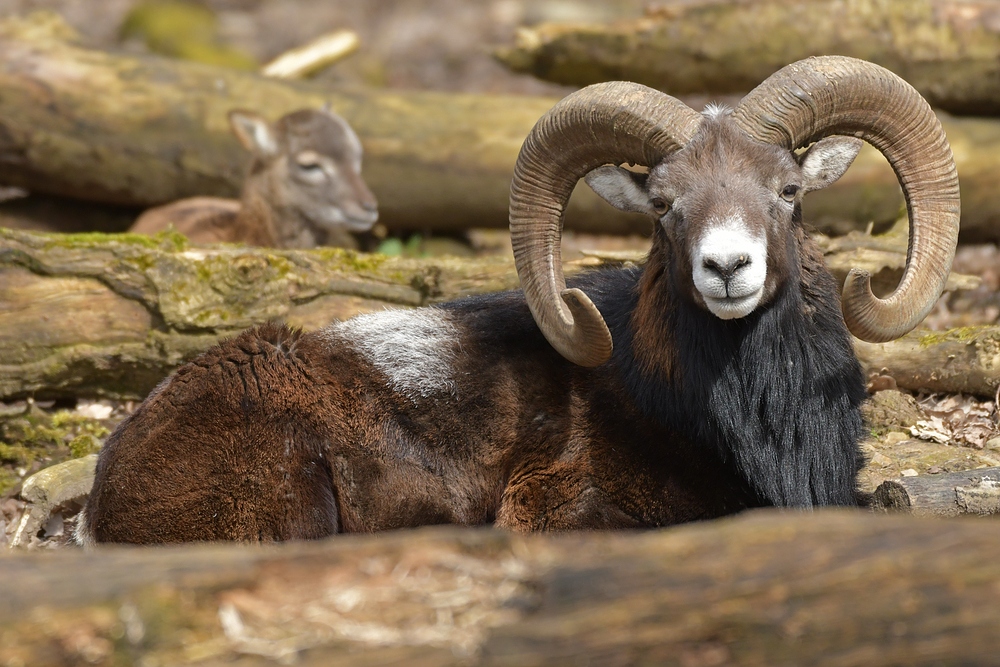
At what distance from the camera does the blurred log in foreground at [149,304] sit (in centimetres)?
890

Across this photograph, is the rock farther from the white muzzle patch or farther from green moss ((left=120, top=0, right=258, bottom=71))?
green moss ((left=120, top=0, right=258, bottom=71))

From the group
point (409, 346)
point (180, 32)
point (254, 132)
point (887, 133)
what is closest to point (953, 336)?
point (887, 133)

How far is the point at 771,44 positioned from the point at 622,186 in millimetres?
7818

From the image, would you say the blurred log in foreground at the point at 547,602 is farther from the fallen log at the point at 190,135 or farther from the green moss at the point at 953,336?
the fallen log at the point at 190,135

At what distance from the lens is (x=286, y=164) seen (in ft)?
47.6

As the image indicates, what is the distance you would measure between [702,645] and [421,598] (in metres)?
0.89

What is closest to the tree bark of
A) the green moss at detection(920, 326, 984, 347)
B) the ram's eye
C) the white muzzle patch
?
the green moss at detection(920, 326, 984, 347)

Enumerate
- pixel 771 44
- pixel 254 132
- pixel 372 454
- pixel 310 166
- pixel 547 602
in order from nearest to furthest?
pixel 547 602
pixel 372 454
pixel 771 44
pixel 254 132
pixel 310 166

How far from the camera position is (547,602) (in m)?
3.30

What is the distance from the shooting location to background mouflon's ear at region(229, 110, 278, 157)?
14.0 meters

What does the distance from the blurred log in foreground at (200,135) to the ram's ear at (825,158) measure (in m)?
7.03

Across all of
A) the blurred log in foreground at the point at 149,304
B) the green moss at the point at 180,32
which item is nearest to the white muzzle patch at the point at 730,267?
the blurred log in foreground at the point at 149,304

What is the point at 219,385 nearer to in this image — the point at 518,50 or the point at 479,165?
the point at 479,165

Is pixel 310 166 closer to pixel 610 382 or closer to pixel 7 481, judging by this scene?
pixel 7 481
